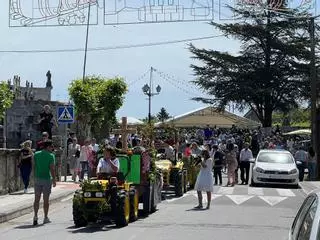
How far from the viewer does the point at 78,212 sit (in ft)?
46.5

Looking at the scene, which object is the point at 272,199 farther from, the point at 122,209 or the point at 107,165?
the point at 122,209

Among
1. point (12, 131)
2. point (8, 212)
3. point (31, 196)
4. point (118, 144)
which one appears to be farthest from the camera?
point (12, 131)

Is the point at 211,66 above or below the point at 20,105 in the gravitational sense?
above

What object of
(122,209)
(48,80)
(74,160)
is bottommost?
(122,209)

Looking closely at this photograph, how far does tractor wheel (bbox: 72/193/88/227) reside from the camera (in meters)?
14.0

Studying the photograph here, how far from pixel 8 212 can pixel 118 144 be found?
12730mm

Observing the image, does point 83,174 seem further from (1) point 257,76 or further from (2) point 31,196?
(1) point 257,76

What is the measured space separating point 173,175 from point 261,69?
141ft

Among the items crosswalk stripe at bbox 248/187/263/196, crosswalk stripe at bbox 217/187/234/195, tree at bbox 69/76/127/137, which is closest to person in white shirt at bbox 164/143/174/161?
crosswalk stripe at bbox 217/187/234/195

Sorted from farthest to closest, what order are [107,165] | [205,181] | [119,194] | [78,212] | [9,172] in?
[9,172] → [205,181] → [107,165] → [78,212] → [119,194]

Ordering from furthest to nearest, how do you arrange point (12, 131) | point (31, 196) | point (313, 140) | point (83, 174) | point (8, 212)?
1. point (12, 131)
2. point (313, 140)
3. point (83, 174)
4. point (31, 196)
5. point (8, 212)

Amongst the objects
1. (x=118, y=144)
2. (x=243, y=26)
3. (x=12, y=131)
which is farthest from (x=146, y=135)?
(x=243, y=26)

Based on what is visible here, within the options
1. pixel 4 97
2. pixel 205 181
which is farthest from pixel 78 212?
pixel 4 97

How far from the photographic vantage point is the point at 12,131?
33.5 metres
